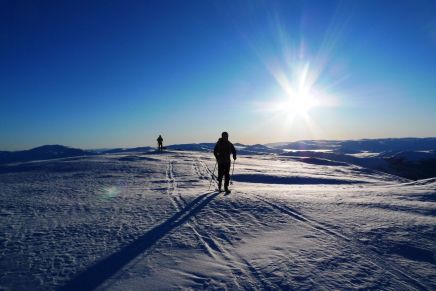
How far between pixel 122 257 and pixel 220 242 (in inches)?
73.5

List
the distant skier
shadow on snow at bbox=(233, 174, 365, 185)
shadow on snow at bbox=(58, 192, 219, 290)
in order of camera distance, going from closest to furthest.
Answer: shadow on snow at bbox=(58, 192, 219, 290) < the distant skier < shadow on snow at bbox=(233, 174, 365, 185)

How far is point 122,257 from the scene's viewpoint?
589 cm

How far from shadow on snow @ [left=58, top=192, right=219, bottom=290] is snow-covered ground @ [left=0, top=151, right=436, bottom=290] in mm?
17

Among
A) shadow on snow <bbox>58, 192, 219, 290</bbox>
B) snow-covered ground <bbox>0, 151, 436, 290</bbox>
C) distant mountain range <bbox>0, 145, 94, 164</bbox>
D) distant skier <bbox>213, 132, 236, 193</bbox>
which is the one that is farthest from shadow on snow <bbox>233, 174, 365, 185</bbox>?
distant mountain range <bbox>0, 145, 94, 164</bbox>

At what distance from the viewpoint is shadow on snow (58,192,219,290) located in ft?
16.1

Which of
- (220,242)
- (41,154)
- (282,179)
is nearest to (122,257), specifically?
(220,242)

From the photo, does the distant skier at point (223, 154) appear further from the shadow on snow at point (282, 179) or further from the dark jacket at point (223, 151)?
the shadow on snow at point (282, 179)

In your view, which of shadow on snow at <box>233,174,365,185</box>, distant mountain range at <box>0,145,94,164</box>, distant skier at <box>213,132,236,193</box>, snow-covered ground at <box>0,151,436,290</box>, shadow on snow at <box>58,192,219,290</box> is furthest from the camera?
distant mountain range at <box>0,145,94,164</box>

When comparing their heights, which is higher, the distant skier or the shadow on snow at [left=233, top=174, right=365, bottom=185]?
the distant skier

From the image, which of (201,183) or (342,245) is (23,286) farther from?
(201,183)

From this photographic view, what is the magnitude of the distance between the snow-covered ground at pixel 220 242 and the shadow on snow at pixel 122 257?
2cm

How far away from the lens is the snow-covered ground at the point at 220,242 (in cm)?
500

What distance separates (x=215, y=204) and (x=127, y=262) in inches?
192

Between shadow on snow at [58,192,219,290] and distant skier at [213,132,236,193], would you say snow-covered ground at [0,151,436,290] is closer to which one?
shadow on snow at [58,192,219,290]
